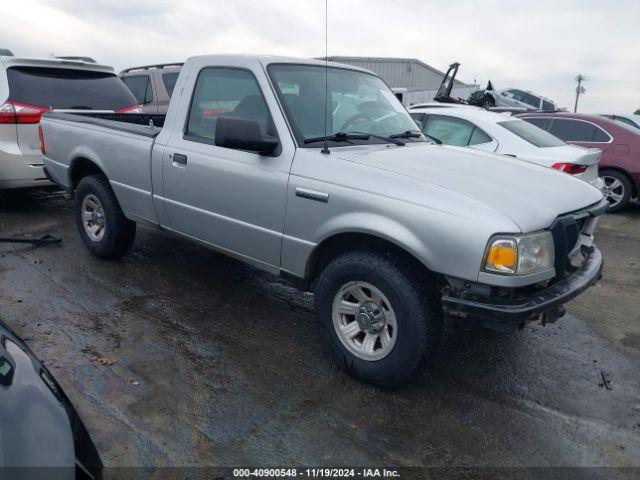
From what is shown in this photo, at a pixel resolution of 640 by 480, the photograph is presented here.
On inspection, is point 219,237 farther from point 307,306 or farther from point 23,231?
point 23,231

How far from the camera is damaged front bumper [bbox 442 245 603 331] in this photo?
8.67ft

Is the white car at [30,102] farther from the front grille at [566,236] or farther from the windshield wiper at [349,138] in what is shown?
the front grille at [566,236]

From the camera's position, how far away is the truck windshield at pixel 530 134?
673cm

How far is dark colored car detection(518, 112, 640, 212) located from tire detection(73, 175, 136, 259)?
732cm

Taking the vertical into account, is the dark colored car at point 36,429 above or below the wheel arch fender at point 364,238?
below

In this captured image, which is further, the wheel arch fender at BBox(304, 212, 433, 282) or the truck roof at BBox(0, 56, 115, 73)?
the truck roof at BBox(0, 56, 115, 73)

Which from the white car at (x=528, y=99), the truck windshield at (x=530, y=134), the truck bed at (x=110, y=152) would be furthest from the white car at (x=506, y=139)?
the white car at (x=528, y=99)

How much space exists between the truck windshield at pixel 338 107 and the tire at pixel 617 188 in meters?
5.82

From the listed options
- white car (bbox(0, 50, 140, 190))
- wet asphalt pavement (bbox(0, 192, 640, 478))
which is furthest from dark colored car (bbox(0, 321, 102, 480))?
white car (bbox(0, 50, 140, 190))

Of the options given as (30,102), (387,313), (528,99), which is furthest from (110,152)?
(528,99)

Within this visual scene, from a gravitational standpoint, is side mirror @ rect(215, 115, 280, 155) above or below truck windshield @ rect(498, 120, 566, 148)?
above

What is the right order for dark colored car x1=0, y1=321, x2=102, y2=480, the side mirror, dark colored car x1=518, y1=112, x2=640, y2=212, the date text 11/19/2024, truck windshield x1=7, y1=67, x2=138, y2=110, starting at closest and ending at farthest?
dark colored car x1=0, y1=321, x2=102, y2=480 < the date text 11/19/2024 < the side mirror < truck windshield x1=7, y1=67, x2=138, y2=110 < dark colored car x1=518, y1=112, x2=640, y2=212

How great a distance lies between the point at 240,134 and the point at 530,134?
5.12m

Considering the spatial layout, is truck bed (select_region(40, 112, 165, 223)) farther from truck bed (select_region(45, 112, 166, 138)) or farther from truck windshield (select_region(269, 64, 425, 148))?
truck windshield (select_region(269, 64, 425, 148))
